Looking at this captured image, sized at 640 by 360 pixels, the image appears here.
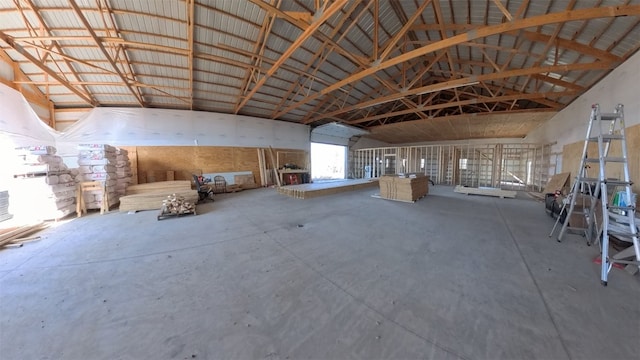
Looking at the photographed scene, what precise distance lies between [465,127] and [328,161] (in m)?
10.7

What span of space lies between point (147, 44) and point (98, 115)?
6109 millimetres

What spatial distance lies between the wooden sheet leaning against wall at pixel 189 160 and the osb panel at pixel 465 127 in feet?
34.6

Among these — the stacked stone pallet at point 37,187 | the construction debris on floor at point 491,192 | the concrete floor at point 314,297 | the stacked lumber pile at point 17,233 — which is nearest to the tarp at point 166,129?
the stacked stone pallet at point 37,187

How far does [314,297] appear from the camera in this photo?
7.72ft

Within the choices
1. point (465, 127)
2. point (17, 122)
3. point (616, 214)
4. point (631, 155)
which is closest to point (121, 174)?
point (17, 122)

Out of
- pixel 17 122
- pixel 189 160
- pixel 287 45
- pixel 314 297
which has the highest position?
pixel 287 45

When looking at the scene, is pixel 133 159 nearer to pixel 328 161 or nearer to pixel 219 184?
pixel 219 184

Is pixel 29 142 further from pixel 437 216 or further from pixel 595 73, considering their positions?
pixel 595 73

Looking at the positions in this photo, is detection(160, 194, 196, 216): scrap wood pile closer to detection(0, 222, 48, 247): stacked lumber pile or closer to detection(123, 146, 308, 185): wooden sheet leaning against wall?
detection(0, 222, 48, 247): stacked lumber pile

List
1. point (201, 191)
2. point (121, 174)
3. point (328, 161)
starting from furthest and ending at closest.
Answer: point (328, 161) < point (201, 191) < point (121, 174)

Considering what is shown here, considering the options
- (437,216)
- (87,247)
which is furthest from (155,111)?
(437,216)

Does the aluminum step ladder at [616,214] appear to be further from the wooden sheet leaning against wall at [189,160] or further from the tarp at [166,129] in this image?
the tarp at [166,129]

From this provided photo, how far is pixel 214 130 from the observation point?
11836 millimetres

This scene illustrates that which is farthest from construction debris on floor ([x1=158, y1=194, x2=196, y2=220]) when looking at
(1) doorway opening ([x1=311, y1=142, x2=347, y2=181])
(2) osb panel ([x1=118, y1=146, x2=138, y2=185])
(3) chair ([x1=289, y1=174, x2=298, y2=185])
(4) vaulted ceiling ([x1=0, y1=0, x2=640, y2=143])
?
(1) doorway opening ([x1=311, y1=142, x2=347, y2=181])
